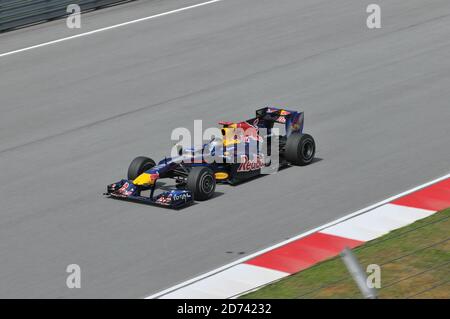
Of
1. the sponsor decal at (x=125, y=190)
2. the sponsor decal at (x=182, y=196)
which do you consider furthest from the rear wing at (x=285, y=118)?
the sponsor decal at (x=125, y=190)

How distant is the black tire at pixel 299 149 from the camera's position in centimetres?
1445

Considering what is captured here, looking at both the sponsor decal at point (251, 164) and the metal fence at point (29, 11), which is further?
the metal fence at point (29, 11)

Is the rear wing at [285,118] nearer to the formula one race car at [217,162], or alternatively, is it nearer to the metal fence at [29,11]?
the formula one race car at [217,162]

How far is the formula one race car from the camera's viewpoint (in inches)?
527

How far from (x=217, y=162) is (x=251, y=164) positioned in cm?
53

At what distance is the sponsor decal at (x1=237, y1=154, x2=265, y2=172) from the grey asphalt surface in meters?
0.22

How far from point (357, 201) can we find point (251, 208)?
140cm

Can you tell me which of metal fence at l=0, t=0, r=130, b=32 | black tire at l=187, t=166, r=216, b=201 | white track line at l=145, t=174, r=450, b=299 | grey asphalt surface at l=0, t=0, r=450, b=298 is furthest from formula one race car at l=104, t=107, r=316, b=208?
metal fence at l=0, t=0, r=130, b=32

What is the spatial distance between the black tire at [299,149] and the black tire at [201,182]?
1497 mm

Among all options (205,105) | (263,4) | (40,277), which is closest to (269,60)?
(205,105)

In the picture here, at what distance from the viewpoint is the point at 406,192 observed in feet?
45.0

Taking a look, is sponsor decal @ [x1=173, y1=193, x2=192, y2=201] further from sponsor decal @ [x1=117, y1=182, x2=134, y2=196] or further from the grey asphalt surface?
sponsor decal @ [x1=117, y1=182, x2=134, y2=196]

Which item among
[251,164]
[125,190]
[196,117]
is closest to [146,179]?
[125,190]

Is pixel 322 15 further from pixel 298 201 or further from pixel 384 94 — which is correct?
pixel 298 201
